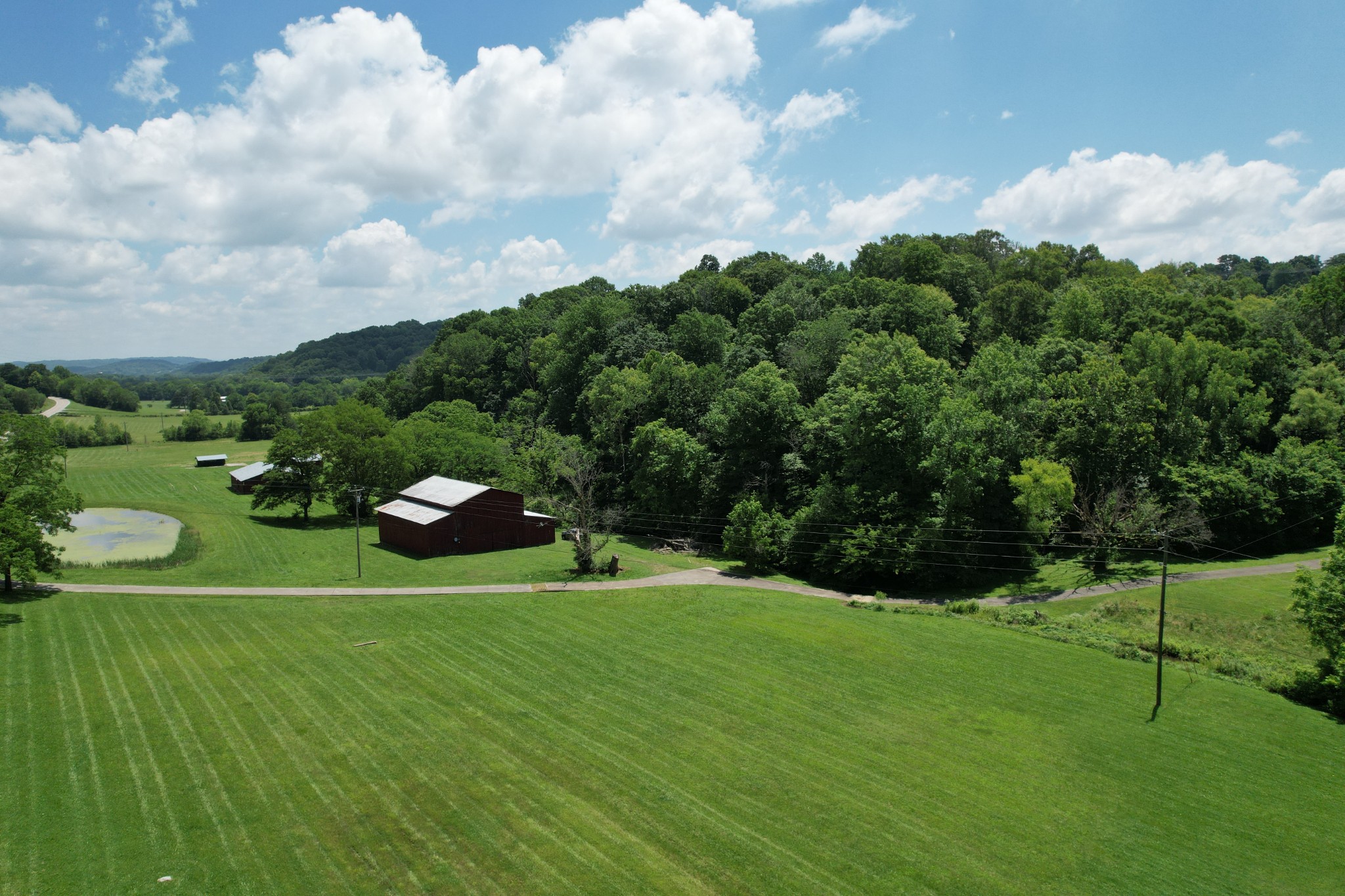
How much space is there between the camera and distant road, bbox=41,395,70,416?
473ft

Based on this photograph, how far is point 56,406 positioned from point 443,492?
161945mm

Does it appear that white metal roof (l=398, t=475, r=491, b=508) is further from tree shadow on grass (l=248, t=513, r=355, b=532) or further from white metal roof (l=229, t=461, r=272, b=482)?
white metal roof (l=229, t=461, r=272, b=482)

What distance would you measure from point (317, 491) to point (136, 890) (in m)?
49.9

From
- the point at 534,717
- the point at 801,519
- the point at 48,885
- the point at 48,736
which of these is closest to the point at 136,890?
the point at 48,885

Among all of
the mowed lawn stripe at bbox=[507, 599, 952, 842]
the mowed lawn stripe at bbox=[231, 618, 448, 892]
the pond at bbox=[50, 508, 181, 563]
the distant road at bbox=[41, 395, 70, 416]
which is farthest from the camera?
the distant road at bbox=[41, 395, 70, 416]

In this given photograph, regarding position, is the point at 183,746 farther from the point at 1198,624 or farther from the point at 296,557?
the point at 1198,624

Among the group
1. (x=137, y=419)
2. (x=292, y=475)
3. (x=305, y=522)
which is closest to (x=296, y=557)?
(x=305, y=522)

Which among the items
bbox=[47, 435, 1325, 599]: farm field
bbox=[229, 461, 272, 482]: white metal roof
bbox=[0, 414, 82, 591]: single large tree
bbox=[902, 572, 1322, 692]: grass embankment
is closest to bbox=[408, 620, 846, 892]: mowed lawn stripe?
bbox=[47, 435, 1325, 599]: farm field

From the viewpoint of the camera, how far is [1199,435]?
4766 centimetres

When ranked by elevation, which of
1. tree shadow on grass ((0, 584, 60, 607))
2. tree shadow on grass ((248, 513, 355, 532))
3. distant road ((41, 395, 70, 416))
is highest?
distant road ((41, 395, 70, 416))

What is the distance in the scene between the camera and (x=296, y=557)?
151 ft

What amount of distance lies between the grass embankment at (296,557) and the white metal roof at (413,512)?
92.3 inches

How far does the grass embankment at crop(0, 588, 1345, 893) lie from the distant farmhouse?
17188 mm

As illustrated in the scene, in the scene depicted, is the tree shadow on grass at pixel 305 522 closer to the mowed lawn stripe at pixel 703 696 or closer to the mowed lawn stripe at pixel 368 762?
the mowed lawn stripe at pixel 368 762
